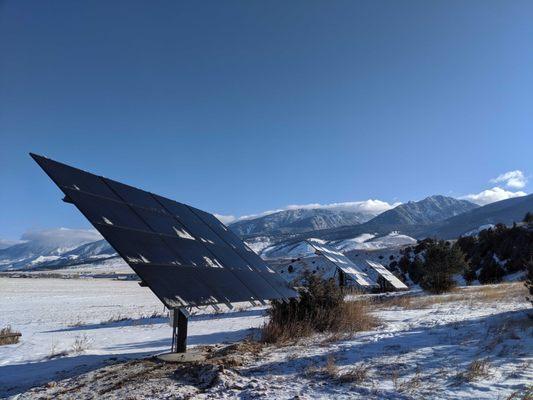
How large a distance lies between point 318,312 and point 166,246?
5.04m

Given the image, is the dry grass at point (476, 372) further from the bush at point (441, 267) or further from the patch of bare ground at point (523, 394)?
the bush at point (441, 267)

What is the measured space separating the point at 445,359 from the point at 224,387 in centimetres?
401

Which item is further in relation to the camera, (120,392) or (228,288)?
(228,288)

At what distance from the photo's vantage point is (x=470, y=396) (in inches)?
234

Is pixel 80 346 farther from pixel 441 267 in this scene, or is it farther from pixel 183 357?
pixel 441 267

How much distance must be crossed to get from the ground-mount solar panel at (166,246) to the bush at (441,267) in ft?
59.8

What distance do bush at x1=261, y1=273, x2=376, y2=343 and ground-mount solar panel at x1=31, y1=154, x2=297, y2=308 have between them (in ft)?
1.80

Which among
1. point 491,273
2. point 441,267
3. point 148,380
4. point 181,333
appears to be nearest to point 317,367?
point 148,380

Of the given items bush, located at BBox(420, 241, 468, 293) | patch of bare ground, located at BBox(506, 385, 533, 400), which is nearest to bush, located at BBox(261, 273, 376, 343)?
patch of bare ground, located at BBox(506, 385, 533, 400)

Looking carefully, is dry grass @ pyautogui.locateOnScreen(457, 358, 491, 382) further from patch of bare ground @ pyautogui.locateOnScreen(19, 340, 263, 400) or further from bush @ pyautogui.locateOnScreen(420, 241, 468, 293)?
bush @ pyautogui.locateOnScreen(420, 241, 468, 293)

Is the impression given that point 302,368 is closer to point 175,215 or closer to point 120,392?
point 120,392

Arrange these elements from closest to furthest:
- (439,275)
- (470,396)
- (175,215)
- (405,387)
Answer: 1. (470,396)
2. (405,387)
3. (175,215)
4. (439,275)

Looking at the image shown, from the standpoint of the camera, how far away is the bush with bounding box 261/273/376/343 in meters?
11.8

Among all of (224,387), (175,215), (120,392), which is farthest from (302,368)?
(175,215)
